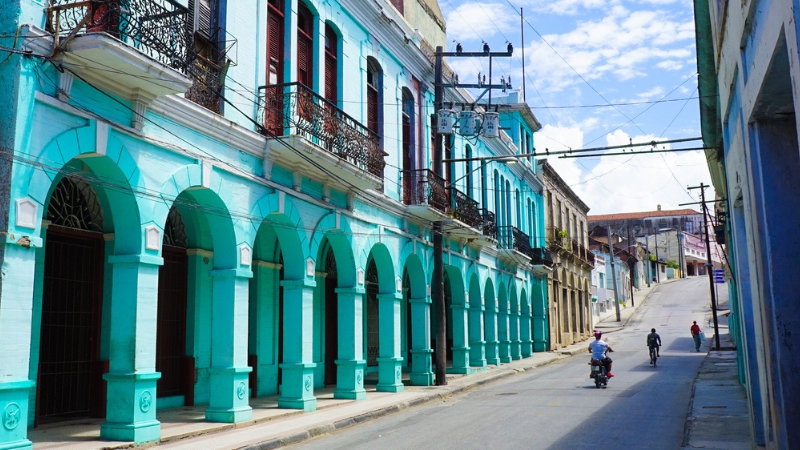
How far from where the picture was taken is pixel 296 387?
13.4 m

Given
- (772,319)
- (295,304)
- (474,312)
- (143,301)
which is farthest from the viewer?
(474,312)

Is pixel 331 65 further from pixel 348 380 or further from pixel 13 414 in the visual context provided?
pixel 13 414

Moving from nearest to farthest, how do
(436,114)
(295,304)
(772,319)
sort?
1. (772,319)
2. (295,304)
3. (436,114)

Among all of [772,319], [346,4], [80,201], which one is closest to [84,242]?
[80,201]

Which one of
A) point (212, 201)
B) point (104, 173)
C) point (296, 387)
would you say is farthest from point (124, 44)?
point (296, 387)

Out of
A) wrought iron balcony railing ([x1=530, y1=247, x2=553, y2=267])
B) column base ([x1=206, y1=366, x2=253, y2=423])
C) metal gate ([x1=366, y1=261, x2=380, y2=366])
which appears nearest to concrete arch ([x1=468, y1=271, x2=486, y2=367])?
metal gate ([x1=366, y1=261, x2=380, y2=366])

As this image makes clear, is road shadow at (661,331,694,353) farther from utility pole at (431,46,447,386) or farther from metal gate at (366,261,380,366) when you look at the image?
utility pole at (431,46,447,386)

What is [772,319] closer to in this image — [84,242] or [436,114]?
[84,242]

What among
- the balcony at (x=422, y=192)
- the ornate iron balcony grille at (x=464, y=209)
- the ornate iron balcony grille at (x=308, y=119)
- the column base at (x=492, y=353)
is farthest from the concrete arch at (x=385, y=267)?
the column base at (x=492, y=353)

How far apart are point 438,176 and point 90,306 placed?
10134 millimetres

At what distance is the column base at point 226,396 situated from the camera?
11312 millimetres

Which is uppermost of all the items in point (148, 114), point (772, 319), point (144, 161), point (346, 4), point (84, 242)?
point (346, 4)

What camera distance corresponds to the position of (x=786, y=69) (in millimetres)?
5395

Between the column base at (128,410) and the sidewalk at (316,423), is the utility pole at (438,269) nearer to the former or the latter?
the sidewalk at (316,423)
